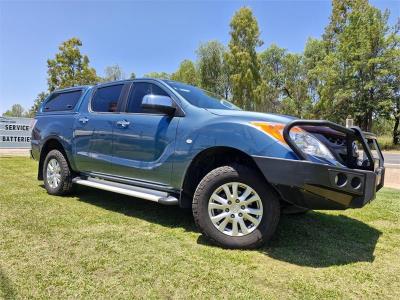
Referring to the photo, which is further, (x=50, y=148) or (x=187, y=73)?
(x=187, y=73)

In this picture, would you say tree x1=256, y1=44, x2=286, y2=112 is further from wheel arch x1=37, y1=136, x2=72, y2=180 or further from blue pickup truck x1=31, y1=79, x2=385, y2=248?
blue pickup truck x1=31, y1=79, x2=385, y2=248

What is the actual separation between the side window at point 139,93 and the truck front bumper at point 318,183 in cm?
185

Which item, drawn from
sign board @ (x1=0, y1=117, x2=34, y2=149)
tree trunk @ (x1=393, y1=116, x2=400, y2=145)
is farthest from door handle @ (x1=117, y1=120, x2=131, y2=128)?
tree trunk @ (x1=393, y1=116, x2=400, y2=145)

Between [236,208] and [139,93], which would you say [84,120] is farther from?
[236,208]

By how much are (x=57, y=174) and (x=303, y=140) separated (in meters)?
4.15

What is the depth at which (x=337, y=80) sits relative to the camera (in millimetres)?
26766

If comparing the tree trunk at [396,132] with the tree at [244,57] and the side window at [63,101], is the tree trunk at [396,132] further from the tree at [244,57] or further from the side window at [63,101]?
the side window at [63,101]

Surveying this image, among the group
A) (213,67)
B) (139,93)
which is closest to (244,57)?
(213,67)

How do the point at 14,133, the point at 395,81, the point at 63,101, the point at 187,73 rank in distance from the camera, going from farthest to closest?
the point at 187,73 → the point at 395,81 → the point at 14,133 → the point at 63,101

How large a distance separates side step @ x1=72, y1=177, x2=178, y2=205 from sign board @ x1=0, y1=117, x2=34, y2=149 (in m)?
12.6

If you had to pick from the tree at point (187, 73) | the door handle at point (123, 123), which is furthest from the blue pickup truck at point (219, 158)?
the tree at point (187, 73)

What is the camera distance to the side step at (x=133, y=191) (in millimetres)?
3704

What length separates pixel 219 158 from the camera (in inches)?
145

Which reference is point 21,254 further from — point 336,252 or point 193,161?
point 336,252
